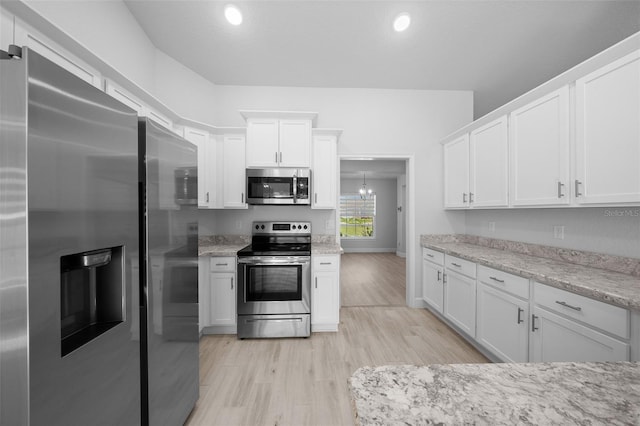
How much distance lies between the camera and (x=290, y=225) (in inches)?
135

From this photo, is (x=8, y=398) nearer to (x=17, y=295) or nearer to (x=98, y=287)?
(x=17, y=295)

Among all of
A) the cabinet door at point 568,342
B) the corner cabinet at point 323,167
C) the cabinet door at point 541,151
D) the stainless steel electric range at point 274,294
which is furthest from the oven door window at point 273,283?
the cabinet door at point 541,151

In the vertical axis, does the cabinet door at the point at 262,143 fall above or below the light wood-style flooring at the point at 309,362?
above

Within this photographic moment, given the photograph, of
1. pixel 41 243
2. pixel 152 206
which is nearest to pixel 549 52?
pixel 152 206

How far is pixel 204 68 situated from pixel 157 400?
3462mm

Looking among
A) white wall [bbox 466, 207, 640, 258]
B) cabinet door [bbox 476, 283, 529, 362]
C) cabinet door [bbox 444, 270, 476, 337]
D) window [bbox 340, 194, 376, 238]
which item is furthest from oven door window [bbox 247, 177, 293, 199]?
window [bbox 340, 194, 376, 238]

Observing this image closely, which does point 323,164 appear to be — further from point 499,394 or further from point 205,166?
point 499,394

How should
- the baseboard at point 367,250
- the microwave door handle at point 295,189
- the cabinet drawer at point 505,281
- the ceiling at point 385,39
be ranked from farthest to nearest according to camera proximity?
the baseboard at point 367,250, the microwave door handle at point 295,189, the ceiling at point 385,39, the cabinet drawer at point 505,281

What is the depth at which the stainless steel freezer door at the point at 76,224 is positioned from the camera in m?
0.67

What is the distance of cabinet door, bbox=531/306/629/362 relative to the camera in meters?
1.35

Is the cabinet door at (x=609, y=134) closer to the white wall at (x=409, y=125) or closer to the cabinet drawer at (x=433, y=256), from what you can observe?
the cabinet drawer at (x=433, y=256)

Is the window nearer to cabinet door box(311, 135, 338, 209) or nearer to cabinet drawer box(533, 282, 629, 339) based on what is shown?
cabinet door box(311, 135, 338, 209)

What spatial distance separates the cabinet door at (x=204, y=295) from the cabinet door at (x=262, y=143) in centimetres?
129

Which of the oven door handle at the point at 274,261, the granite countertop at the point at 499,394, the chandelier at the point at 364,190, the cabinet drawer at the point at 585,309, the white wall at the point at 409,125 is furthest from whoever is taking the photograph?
the chandelier at the point at 364,190
